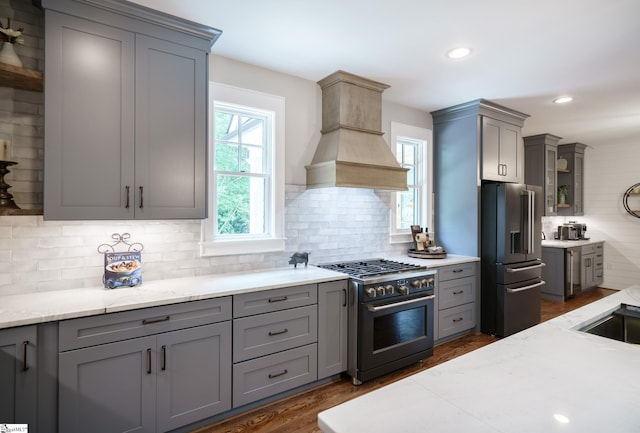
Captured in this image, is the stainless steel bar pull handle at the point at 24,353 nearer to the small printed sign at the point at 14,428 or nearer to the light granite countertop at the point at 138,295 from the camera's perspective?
the light granite countertop at the point at 138,295

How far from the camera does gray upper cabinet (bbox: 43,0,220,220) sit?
203 centimetres

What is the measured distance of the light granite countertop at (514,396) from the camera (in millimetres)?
866

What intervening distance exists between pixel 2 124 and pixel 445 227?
13.8 feet

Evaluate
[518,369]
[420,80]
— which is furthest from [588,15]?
[518,369]

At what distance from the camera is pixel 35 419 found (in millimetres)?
1729

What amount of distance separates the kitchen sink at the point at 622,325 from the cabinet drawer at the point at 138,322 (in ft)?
7.01

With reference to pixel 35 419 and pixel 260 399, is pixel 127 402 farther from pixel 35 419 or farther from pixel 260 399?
pixel 260 399

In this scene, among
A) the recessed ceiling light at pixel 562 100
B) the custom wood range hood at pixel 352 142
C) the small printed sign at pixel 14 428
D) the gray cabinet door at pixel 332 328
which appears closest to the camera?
the small printed sign at pixel 14 428

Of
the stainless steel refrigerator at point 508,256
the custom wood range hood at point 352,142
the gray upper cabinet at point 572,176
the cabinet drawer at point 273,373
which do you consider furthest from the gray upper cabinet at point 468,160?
the gray upper cabinet at point 572,176

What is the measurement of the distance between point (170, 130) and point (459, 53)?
231 cm

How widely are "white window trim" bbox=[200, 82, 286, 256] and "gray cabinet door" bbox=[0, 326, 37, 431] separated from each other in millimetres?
1234

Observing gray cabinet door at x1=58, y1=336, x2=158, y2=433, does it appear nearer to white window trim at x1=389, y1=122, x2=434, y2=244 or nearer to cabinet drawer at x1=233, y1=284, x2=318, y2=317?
cabinet drawer at x1=233, y1=284, x2=318, y2=317

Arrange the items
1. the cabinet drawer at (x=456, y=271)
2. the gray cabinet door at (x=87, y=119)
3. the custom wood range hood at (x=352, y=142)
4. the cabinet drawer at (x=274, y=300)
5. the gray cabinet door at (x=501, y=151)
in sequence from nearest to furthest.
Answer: the gray cabinet door at (x=87, y=119) < the cabinet drawer at (x=274, y=300) < the custom wood range hood at (x=352, y=142) < the cabinet drawer at (x=456, y=271) < the gray cabinet door at (x=501, y=151)

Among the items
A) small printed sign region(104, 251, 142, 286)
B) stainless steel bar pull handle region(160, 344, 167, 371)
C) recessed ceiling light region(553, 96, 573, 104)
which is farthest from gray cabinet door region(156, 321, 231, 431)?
recessed ceiling light region(553, 96, 573, 104)
